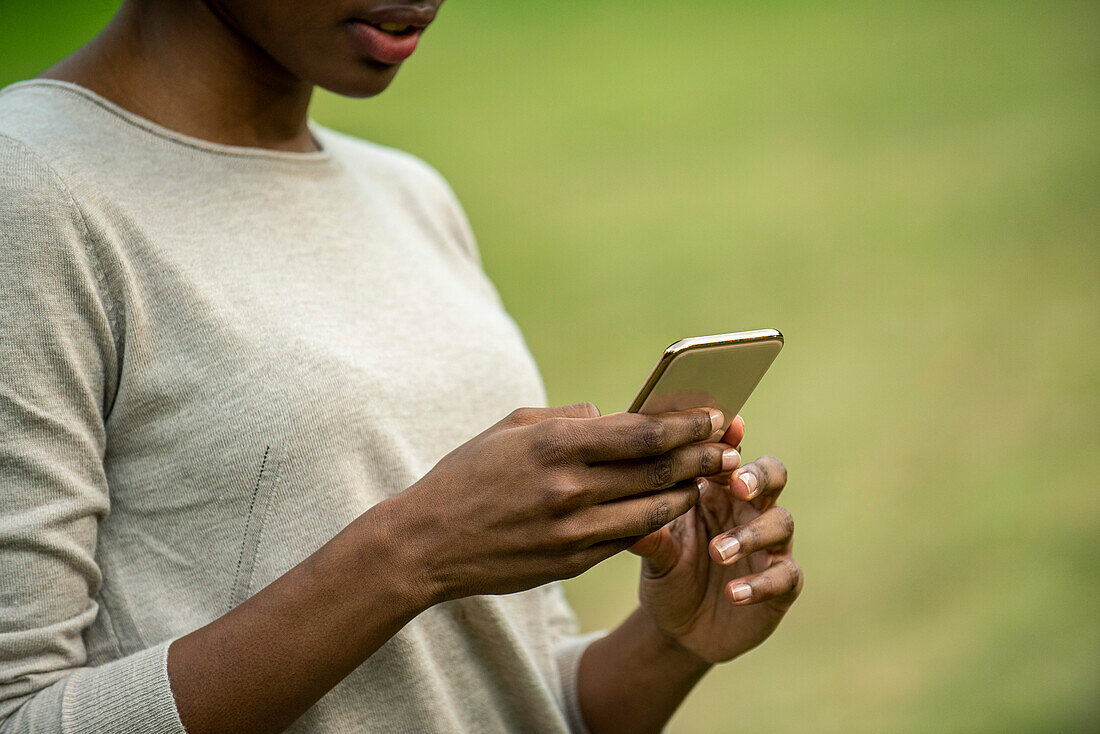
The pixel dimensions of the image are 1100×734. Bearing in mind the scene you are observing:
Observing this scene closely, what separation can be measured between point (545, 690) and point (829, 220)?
3842mm

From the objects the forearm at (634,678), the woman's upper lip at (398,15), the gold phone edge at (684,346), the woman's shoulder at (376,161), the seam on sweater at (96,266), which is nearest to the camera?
the gold phone edge at (684,346)

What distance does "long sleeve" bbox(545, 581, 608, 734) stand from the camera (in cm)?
120

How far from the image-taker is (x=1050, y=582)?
10.7ft

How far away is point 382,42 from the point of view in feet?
3.31

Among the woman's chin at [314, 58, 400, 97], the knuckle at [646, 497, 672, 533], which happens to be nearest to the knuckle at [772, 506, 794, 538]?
the knuckle at [646, 497, 672, 533]

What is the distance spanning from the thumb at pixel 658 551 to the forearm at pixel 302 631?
0.92 feet

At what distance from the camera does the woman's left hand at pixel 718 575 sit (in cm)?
98

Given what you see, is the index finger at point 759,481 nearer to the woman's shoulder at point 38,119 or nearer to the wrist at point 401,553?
the wrist at point 401,553

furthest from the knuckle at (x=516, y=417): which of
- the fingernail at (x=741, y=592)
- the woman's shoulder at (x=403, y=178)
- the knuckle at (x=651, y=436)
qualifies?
the woman's shoulder at (x=403, y=178)

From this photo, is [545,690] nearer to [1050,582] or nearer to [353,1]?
[353,1]

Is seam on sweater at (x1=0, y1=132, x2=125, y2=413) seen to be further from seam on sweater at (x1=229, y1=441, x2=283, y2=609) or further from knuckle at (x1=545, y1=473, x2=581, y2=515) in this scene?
knuckle at (x1=545, y1=473, x2=581, y2=515)

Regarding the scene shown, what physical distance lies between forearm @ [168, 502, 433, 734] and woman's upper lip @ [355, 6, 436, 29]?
1.67ft

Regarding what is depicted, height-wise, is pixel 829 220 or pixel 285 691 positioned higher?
pixel 285 691

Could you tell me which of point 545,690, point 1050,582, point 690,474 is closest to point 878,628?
point 1050,582
